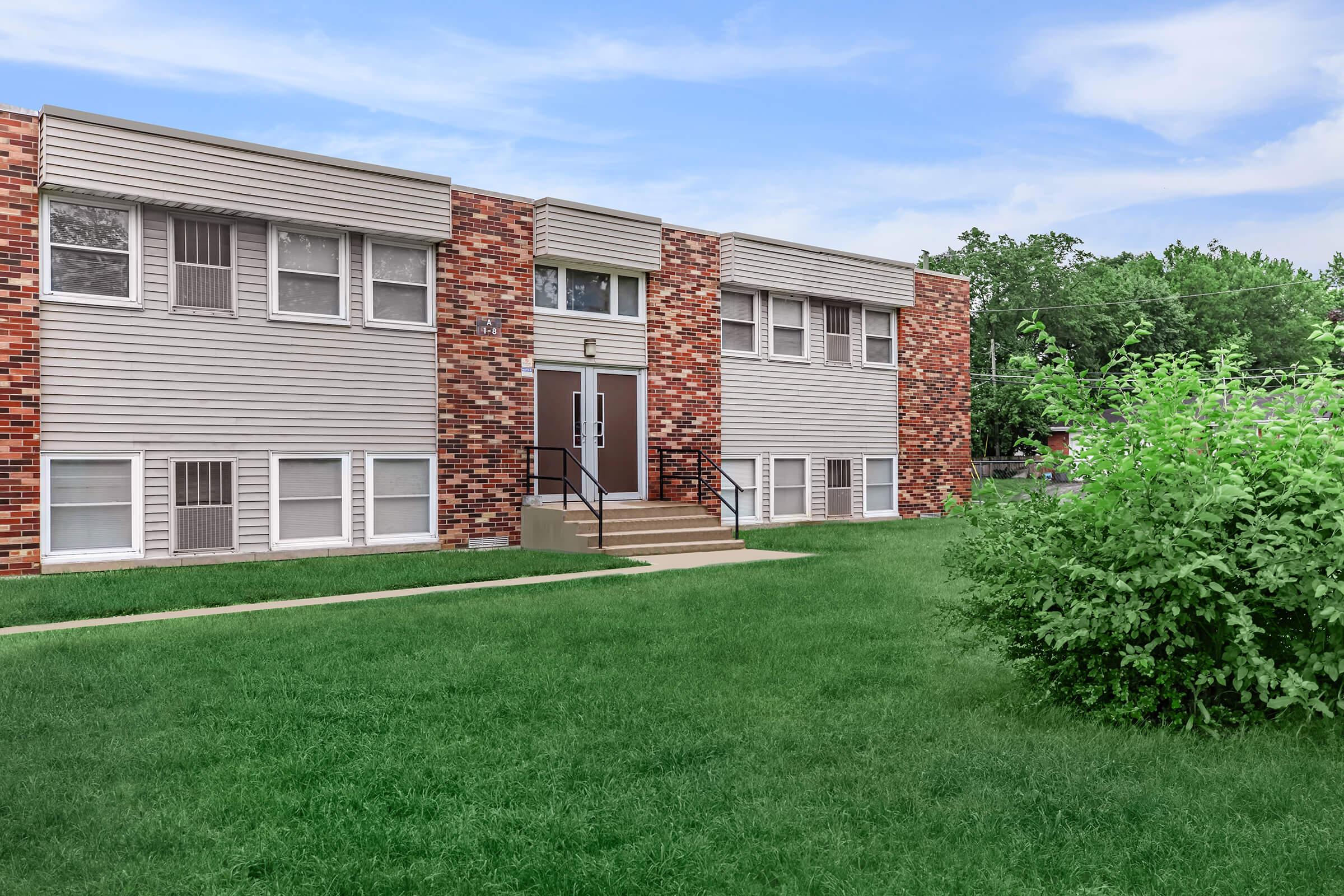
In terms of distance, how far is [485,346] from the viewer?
1538 cm

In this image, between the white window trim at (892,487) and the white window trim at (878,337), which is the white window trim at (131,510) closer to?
the white window trim at (892,487)

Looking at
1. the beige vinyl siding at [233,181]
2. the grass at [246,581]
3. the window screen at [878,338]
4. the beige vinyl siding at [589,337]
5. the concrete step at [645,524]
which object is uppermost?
the beige vinyl siding at [233,181]

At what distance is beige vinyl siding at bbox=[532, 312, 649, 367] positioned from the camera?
16.1 m

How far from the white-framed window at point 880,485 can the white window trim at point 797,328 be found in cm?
265

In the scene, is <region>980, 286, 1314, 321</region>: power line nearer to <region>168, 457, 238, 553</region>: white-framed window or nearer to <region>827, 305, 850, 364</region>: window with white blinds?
<region>827, 305, 850, 364</region>: window with white blinds

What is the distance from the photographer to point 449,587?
1104 centimetres

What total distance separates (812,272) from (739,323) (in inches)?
78.8

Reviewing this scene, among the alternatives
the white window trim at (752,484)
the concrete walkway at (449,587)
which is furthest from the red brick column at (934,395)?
the concrete walkway at (449,587)

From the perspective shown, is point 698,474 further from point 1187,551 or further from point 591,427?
point 1187,551

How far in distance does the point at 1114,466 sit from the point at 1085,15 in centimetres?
1583

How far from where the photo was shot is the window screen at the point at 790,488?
19438mm

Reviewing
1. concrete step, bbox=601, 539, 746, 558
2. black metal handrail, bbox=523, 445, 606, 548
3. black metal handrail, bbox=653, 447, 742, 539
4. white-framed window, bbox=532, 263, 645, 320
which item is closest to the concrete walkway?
concrete step, bbox=601, 539, 746, 558

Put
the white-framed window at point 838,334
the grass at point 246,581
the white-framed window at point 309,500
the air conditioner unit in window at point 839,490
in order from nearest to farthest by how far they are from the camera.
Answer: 1. the grass at point 246,581
2. the white-framed window at point 309,500
3. the air conditioner unit in window at point 839,490
4. the white-framed window at point 838,334

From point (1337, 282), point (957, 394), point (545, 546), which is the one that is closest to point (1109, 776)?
point (545, 546)
